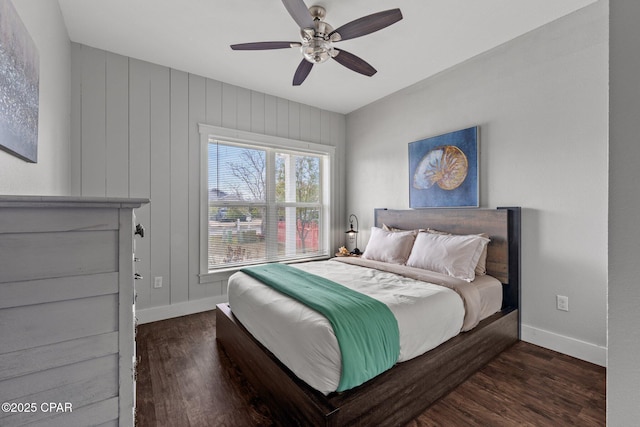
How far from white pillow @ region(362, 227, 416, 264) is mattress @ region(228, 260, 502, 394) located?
508 millimetres

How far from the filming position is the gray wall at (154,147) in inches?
107

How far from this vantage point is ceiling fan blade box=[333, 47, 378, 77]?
2.26m

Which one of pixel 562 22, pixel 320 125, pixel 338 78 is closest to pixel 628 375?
pixel 562 22

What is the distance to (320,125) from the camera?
168 inches

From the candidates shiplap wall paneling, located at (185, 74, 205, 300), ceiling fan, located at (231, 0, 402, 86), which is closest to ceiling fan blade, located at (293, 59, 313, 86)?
ceiling fan, located at (231, 0, 402, 86)

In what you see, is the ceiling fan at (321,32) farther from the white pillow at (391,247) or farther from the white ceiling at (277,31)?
the white pillow at (391,247)

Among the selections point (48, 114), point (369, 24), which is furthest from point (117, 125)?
point (369, 24)

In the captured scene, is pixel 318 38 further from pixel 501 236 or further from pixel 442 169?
pixel 501 236

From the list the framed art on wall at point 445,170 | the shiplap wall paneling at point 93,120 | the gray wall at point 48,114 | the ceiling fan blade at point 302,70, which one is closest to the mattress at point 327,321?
the framed art on wall at point 445,170

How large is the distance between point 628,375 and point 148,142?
142 inches

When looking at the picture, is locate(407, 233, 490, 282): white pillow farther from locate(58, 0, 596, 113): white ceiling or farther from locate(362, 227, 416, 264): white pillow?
locate(58, 0, 596, 113): white ceiling

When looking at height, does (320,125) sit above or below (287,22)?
below

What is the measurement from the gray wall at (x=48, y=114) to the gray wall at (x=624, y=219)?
2.00 metres

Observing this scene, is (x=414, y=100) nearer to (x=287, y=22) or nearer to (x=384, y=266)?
(x=287, y=22)
